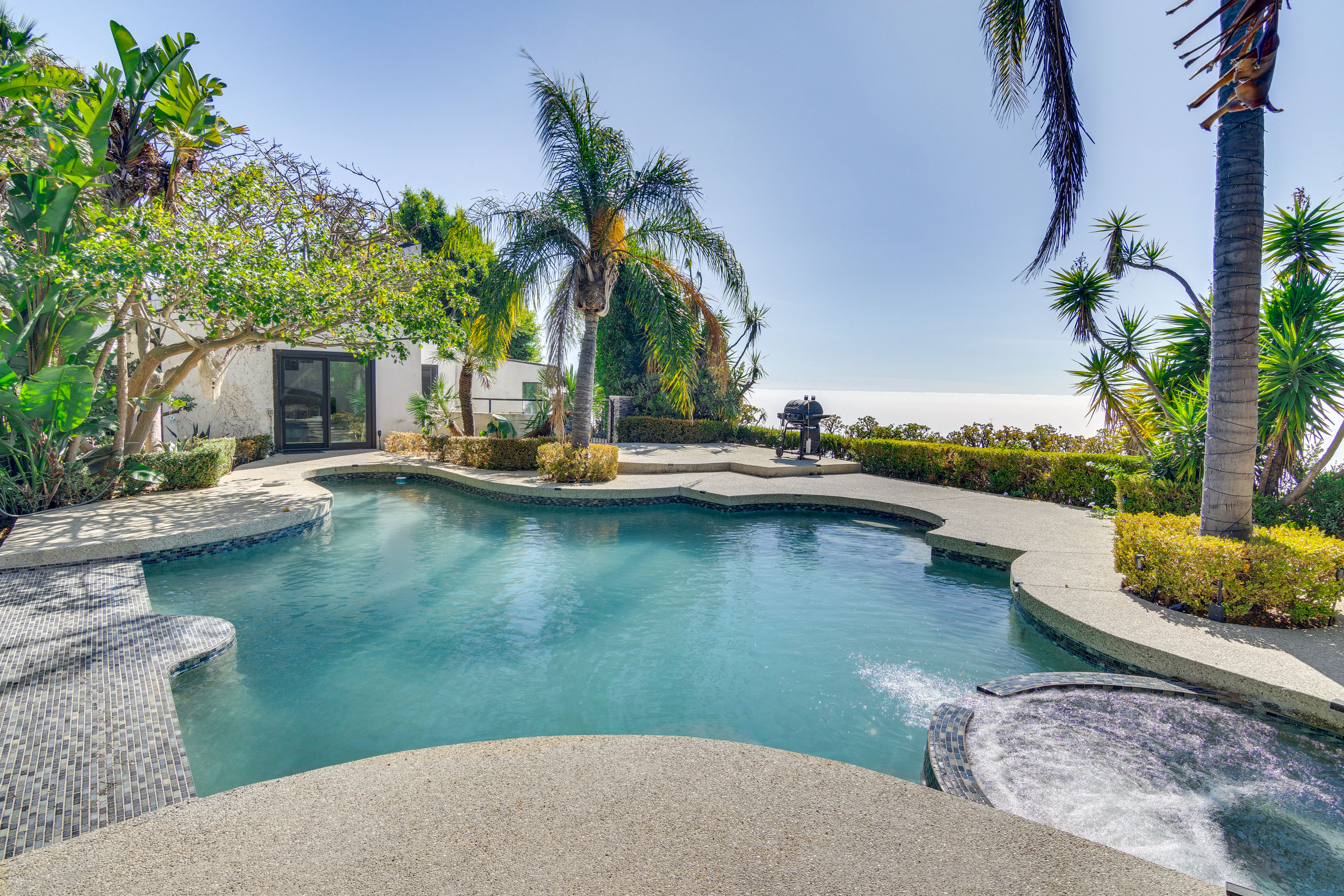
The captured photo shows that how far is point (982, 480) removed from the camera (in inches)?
420

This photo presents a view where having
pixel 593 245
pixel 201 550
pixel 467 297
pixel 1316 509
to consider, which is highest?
pixel 593 245

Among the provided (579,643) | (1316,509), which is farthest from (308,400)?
(1316,509)

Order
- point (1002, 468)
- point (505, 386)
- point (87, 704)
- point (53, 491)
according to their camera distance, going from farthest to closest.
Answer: point (505, 386)
point (1002, 468)
point (53, 491)
point (87, 704)

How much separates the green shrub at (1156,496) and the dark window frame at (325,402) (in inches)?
600

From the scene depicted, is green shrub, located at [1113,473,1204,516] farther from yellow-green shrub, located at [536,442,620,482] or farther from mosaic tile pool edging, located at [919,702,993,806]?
yellow-green shrub, located at [536,442,620,482]

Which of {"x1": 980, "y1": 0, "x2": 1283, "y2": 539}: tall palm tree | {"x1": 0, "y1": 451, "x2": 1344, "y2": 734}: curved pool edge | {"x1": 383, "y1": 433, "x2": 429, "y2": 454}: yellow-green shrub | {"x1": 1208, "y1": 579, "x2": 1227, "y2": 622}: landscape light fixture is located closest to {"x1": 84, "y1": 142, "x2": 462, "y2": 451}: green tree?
{"x1": 0, "y1": 451, "x2": 1344, "y2": 734}: curved pool edge

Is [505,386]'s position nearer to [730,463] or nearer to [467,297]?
[730,463]

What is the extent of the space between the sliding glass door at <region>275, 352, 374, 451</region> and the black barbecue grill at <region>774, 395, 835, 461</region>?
Result: 439 inches

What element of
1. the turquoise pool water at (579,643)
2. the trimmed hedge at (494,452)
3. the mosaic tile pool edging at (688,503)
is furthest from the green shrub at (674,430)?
the turquoise pool water at (579,643)

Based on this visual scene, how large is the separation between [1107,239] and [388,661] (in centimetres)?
1025

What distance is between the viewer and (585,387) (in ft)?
37.1

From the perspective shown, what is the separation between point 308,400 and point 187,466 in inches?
268

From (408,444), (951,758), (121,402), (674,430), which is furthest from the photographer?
(674,430)

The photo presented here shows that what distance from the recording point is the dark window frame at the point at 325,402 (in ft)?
48.4
